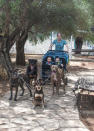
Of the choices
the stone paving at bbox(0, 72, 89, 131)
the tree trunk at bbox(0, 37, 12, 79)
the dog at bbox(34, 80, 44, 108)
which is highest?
the tree trunk at bbox(0, 37, 12, 79)

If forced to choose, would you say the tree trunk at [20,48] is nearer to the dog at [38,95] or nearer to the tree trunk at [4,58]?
→ the tree trunk at [4,58]

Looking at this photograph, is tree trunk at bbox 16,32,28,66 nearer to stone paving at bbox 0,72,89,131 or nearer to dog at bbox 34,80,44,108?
stone paving at bbox 0,72,89,131

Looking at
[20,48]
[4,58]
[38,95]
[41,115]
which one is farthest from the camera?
[20,48]

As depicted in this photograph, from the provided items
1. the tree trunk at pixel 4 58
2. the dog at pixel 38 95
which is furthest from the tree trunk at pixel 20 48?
the dog at pixel 38 95

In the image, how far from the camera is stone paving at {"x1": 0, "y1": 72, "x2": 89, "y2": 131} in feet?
18.2

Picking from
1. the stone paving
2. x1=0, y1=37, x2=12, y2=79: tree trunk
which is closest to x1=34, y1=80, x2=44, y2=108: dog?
the stone paving

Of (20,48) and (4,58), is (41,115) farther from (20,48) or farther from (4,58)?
(20,48)

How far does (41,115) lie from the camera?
635 centimetres

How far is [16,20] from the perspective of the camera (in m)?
13.4

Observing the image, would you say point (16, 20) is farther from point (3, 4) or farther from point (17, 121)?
point (17, 121)

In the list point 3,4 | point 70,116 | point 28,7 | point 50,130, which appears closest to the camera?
point 50,130

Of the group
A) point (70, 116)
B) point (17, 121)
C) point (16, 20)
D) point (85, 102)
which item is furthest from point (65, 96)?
point (16, 20)

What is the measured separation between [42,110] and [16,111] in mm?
706

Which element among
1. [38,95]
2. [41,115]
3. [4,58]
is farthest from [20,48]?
[41,115]
